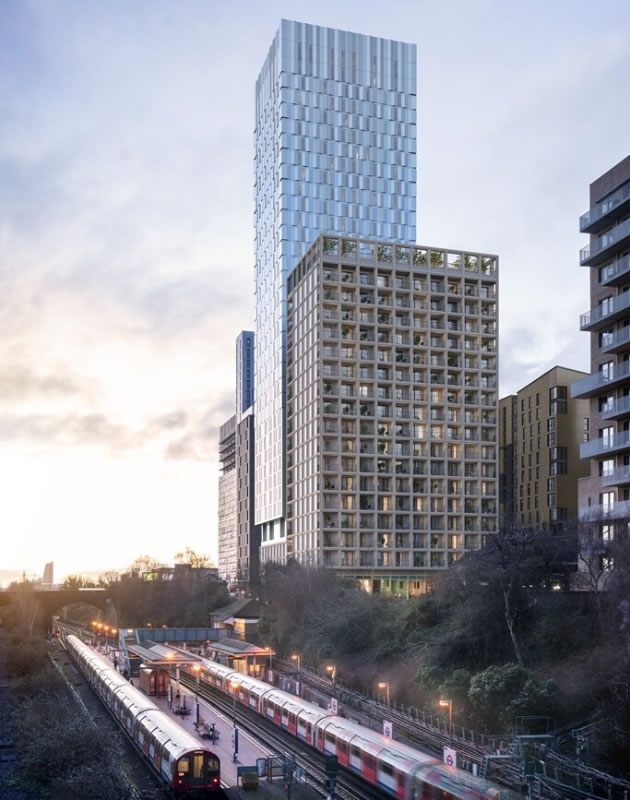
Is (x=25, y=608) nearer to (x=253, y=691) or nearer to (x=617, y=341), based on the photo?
(x=253, y=691)

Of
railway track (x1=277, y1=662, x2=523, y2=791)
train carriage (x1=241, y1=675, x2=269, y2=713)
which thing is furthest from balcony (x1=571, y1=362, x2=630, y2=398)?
train carriage (x1=241, y1=675, x2=269, y2=713)

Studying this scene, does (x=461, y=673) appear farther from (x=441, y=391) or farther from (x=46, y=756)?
(x=441, y=391)

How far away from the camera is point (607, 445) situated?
67.8 meters

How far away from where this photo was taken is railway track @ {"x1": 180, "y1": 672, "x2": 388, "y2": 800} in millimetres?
44938

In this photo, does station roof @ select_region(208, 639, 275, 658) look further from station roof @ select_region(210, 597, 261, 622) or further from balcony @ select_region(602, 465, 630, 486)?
balcony @ select_region(602, 465, 630, 486)

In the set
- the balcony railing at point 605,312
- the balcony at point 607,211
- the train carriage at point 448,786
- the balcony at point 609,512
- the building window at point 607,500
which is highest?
the balcony at point 607,211

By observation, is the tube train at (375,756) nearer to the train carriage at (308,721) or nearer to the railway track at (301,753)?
the train carriage at (308,721)

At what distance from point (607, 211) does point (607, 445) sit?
57.8ft

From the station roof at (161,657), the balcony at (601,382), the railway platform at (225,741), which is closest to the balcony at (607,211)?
the balcony at (601,382)

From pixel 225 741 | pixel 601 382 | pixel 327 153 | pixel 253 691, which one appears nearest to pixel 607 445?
pixel 601 382

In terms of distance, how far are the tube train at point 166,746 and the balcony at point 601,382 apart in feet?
127

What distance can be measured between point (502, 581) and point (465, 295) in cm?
7225

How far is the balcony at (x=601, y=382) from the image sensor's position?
6612cm

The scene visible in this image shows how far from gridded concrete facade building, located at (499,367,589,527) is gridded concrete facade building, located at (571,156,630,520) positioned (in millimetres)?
40659
